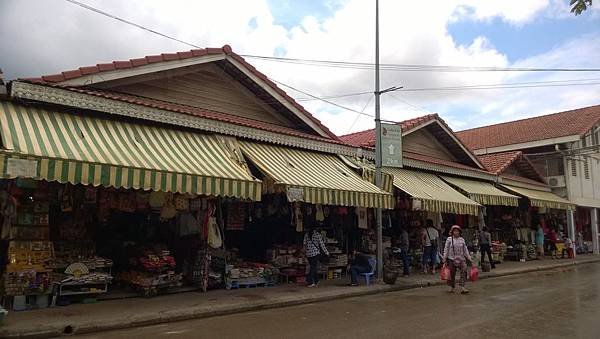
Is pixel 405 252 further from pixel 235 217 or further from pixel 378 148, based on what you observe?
pixel 235 217

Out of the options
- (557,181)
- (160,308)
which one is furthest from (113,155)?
(557,181)

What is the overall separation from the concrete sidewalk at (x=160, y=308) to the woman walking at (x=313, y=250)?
42 centimetres

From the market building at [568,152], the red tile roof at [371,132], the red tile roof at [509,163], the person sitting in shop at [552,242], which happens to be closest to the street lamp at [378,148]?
the red tile roof at [371,132]

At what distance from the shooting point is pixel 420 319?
8.71 meters

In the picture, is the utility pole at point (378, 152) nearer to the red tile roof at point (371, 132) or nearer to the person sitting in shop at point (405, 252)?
the person sitting in shop at point (405, 252)

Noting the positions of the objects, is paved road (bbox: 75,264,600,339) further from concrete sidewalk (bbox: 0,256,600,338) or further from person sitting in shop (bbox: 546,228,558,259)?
person sitting in shop (bbox: 546,228,558,259)

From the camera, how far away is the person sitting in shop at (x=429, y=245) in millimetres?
16609

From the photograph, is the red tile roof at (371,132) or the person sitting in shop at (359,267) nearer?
the person sitting in shop at (359,267)

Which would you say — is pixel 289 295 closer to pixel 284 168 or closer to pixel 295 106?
pixel 284 168

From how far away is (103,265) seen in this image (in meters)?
9.83

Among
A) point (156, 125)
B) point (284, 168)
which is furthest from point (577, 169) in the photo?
point (156, 125)

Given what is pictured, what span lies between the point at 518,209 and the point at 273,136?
17.3 metres

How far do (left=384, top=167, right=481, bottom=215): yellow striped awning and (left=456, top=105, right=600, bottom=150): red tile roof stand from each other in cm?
1331

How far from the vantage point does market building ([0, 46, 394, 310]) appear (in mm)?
8617
